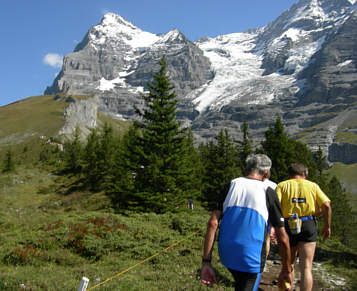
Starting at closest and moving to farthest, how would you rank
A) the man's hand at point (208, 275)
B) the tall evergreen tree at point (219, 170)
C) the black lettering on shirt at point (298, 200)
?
1. the man's hand at point (208, 275)
2. the black lettering on shirt at point (298, 200)
3. the tall evergreen tree at point (219, 170)

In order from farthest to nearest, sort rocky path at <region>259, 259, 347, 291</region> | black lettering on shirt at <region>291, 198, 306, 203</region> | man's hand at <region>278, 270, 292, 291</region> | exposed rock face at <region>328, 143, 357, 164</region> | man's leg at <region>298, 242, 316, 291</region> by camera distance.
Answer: exposed rock face at <region>328, 143, 357, 164</region>, rocky path at <region>259, 259, 347, 291</region>, black lettering on shirt at <region>291, 198, 306, 203</region>, man's leg at <region>298, 242, 316, 291</region>, man's hand at <region>278, 270, 292, 291</region>

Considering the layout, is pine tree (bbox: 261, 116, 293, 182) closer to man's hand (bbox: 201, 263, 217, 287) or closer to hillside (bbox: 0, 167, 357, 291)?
hillside (bbox: 0, 167, 357, 291)

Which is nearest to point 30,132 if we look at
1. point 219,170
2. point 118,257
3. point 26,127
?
point 26,127

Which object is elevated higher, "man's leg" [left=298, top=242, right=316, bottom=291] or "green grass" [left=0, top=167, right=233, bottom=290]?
"man's leg" [left=298, top=242, right=316, bottom=291]

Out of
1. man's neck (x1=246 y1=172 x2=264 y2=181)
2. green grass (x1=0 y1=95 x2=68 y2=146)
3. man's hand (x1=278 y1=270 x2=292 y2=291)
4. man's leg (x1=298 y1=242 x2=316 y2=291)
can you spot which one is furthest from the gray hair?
green grass (x1=0 y1=95 x2=68 y2=146)

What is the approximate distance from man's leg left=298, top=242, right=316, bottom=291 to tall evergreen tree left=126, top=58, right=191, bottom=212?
13415 millimetres

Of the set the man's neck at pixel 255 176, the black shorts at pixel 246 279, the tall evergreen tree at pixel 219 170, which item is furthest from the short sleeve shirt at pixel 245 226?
the tall evergreen tree at pixel 219 170

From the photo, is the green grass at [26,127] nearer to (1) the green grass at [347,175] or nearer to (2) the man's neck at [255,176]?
(1) the green grass at [347,175]

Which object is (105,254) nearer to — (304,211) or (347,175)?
(304,211)

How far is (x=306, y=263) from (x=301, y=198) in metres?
1.14

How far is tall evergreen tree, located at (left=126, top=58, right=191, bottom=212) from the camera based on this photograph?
61.5ft

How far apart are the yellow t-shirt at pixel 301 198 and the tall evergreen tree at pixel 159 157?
1330cm

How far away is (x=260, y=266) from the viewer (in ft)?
A: 11.5

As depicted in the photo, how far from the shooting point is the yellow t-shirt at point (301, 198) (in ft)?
17.8
